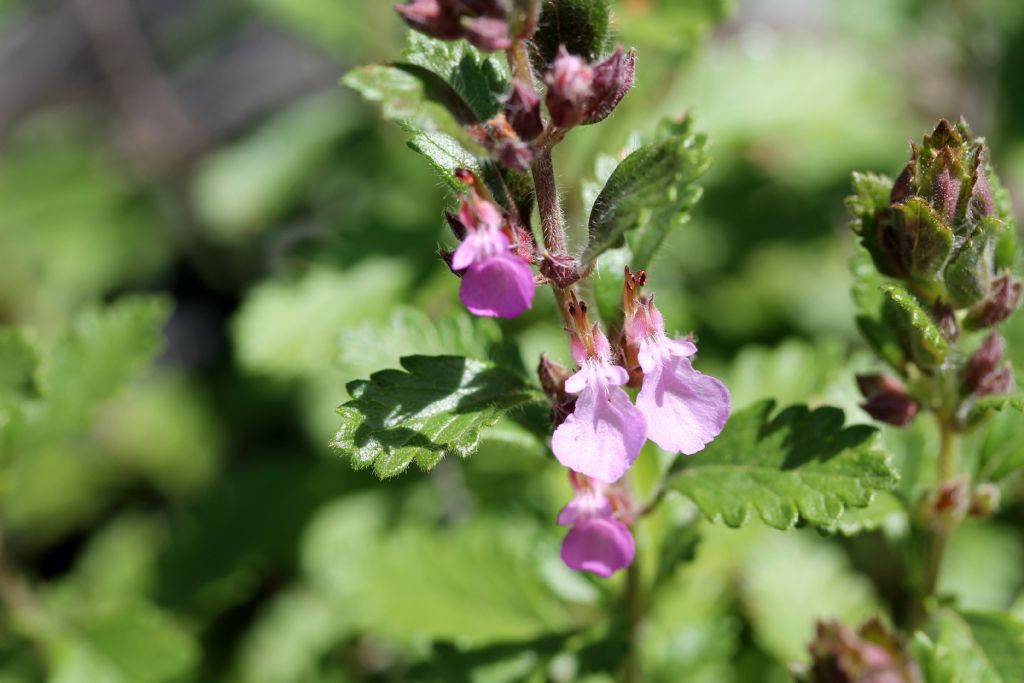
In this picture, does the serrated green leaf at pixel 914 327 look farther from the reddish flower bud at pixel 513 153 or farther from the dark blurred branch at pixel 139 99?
the dark blurred branch at pixel 139 99

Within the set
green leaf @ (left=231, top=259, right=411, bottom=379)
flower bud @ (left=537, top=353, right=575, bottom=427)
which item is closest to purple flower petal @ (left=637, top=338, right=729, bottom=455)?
flower bud @ (left=537, top=353, right=575, bottom=427)

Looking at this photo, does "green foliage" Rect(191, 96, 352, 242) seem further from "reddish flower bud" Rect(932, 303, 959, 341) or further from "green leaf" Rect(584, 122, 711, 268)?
"reddish flower bud" Rect(932, 303, 959, 341)

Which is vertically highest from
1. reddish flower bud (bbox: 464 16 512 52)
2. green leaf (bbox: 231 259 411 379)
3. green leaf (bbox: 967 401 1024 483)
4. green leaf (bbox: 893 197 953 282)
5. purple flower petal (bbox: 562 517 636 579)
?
reddish flower bud (bbox: 464 16 512 52)

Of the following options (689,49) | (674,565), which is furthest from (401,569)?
(689,49)

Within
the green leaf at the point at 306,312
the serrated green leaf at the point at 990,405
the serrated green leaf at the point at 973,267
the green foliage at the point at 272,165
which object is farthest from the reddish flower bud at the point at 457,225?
the green foliage at the point at 272,165

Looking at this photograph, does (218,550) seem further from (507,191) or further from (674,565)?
(507,191)

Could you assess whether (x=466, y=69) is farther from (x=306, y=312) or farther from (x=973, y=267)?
(x=306, y=312)
